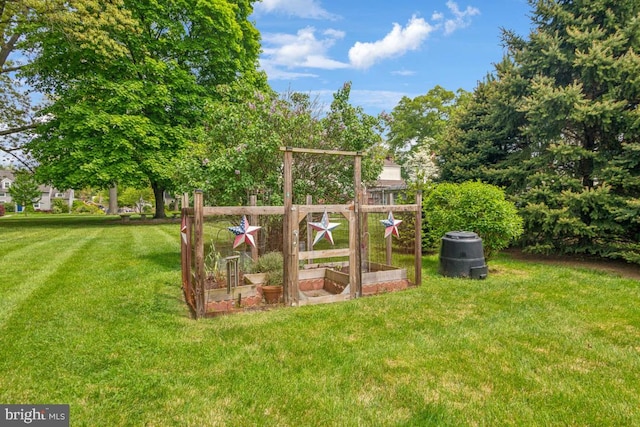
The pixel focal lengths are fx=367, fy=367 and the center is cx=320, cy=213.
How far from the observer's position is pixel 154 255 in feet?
30.0

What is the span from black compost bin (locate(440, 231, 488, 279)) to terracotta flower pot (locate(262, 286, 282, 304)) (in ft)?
10.9

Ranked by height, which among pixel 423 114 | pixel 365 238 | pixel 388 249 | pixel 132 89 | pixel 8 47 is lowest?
pixel 388 249

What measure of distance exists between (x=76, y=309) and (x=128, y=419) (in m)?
3.02

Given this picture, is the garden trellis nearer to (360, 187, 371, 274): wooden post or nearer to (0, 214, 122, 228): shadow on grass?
(360, 187, 371, 274): wooden post

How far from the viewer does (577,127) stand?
352 inches

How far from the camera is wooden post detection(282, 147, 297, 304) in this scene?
4.97 metres

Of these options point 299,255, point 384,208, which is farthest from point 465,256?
point 299,255

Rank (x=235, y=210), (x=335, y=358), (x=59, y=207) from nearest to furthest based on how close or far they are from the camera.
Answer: (x=335, y=358) < (x=235, y=210) < (x=59, y=207)

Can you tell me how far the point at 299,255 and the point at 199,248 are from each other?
133cm

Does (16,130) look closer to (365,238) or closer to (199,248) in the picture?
(199,248)

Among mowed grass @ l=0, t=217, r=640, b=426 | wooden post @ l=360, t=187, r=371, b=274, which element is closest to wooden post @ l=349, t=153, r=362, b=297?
mowed grass @ l=0, t=217, r=640, b=426

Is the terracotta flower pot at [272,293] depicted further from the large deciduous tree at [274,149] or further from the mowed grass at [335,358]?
the large deciduous tree at [274,149]

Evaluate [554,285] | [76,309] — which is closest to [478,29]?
[554,285]

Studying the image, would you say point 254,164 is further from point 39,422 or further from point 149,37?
point 149,37
